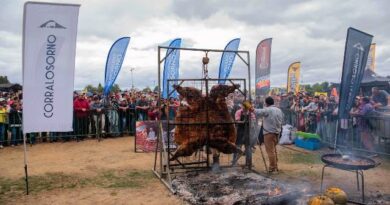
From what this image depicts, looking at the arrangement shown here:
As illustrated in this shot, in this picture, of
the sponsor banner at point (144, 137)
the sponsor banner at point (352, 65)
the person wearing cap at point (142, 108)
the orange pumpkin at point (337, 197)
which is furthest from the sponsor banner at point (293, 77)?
the orange pumpkin at point (337, 197)

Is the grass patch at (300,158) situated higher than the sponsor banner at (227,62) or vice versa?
the sponsor banner at (227,62)

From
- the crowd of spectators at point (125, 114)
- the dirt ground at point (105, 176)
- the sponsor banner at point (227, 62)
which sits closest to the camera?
the dirt ground at point (105, 176)

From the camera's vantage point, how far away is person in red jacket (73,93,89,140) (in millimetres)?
16031

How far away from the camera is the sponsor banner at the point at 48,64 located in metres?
7.57

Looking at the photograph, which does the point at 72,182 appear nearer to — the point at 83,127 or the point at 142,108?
the point at 83,127

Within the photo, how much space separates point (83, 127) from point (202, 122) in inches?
354

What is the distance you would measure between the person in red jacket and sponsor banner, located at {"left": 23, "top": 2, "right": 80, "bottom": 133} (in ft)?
27.2

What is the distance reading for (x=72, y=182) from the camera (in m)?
8.99

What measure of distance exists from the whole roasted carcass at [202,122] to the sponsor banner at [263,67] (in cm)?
675

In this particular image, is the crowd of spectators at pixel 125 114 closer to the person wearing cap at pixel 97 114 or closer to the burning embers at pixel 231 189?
the person wearing cap at pixel 97 114

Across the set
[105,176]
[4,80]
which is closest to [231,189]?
[105,176]

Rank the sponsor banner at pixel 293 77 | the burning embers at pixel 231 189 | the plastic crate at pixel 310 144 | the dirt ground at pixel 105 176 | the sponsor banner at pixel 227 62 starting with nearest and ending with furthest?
the burning embers at pixel 231 189 → the dirt ground at pixel 105 176 → the plastic crate at pixel 310 144 → the sponsor banner at pixel 227 62 → the sponsor banner at pixel 293 77

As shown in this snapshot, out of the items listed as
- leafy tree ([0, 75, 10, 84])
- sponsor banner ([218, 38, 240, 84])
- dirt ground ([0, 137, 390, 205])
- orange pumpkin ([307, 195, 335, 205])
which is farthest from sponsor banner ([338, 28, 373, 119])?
leafy tree ([0, 75, 10, 84])

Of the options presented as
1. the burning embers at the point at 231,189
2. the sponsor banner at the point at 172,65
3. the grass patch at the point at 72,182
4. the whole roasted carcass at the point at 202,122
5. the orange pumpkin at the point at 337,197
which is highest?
the sponsor banner at the point at 172,65
